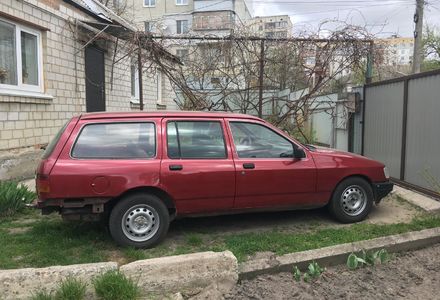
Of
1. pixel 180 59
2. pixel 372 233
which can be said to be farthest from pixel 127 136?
pixel 180 59

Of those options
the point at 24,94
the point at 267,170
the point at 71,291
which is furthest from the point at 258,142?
the point at 24,94

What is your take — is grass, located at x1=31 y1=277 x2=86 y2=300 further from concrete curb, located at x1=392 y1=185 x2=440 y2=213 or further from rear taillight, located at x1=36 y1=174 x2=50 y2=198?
concrete curb, located at x1=392 y1=185 x2=440 y2=213

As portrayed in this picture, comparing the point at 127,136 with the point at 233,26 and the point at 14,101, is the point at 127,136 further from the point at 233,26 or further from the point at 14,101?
the point at 233,26

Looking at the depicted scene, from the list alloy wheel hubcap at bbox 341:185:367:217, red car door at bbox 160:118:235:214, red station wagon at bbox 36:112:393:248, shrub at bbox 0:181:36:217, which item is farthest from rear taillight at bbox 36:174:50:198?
alloy wheel hubcap at bbox 341:185:367:217

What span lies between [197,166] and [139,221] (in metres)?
0.90

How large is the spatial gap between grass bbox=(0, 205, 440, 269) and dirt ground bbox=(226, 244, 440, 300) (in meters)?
0.57

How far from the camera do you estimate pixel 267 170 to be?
564 cm

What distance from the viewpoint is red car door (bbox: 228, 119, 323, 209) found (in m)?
5.58

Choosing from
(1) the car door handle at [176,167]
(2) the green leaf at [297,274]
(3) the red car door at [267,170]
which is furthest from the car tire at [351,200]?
(1) the car door handle at [176,167]

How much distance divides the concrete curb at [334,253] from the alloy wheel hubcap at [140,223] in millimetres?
1209

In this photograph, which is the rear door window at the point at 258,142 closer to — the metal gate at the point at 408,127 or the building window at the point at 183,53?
the metal gate at the point at 408,127

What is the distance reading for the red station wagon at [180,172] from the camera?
5016mm

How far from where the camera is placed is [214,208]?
5.53m

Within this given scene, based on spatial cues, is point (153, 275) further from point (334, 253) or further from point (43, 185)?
point (334, 253)
